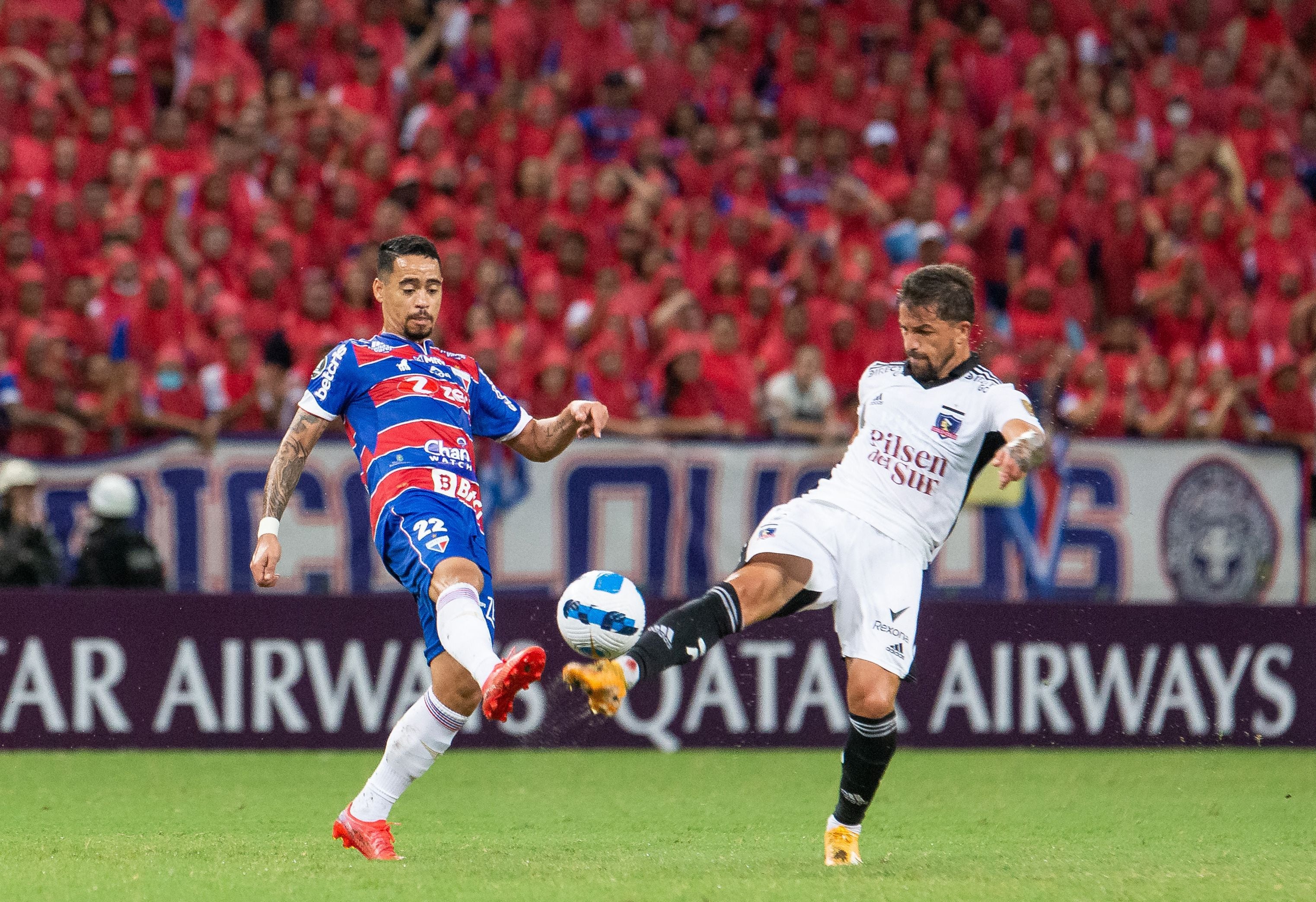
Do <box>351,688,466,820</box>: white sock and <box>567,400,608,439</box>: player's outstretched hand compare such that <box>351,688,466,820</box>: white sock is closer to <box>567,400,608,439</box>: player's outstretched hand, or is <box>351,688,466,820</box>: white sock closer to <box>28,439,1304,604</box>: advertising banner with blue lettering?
<box>567,400,608,439</box>: player's outstretched hand

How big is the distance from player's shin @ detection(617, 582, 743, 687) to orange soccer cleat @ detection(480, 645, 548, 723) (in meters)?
0.30

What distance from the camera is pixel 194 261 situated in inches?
537

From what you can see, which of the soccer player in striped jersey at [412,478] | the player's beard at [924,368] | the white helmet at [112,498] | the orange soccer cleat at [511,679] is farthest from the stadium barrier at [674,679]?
the orange soccer cleat at [511,679]

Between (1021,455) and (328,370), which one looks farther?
(328,370)

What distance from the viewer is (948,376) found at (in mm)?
7027

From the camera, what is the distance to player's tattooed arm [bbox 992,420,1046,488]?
6160mm

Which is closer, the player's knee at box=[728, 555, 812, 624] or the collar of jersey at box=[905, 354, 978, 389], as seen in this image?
the player's knee at box=[728, 555, 812, 624]

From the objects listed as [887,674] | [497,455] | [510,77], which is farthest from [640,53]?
[887,674]

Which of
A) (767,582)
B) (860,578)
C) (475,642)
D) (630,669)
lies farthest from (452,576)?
(860,578)

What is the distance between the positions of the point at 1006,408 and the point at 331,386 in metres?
2.44

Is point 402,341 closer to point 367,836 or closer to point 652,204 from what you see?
point 367,836

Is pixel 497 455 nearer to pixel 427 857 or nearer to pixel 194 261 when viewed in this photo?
pixel 194 261

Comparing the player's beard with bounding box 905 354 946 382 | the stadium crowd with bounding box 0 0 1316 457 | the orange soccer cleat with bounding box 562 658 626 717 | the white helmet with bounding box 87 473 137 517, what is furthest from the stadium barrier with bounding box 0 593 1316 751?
the orange soccer cleat with bounding box 562 658 626 717

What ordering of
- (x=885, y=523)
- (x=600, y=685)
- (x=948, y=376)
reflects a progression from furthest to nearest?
(x=948, y=376)
(x=885, y=523)
(x=600, y=685)
